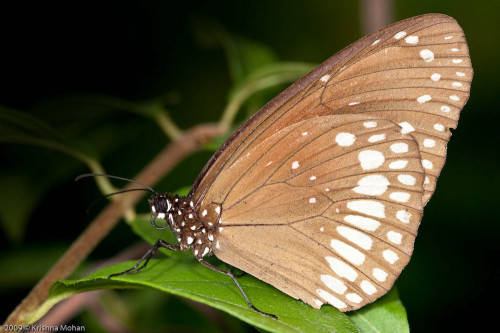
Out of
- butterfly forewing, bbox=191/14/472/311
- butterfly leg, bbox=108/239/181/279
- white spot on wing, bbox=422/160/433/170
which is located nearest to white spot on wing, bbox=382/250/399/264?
butterfly forewing, bbox=191/14/472/311

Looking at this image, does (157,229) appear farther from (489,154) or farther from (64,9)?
(489,154)

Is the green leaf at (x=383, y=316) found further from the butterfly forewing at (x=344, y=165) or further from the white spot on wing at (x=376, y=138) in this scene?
the white spot on wing at (x=376, y=138)

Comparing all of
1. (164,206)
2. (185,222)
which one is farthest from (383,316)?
(164,206)

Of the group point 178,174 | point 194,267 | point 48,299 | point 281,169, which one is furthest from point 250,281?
point 178,174

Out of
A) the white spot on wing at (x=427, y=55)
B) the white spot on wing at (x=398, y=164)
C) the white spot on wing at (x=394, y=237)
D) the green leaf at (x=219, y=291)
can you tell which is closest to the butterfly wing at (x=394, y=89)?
the white spot on wing at (x=427, y=55)

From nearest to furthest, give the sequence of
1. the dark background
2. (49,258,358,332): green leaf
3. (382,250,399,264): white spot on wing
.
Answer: (49,258,358,332): green leaf
(382,250,399,264): white spot on wing
the dark background

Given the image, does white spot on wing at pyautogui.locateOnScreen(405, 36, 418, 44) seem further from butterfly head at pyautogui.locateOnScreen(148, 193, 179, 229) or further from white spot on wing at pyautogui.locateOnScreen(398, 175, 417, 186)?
butterfly head at pyautogui.locateOnScreen(148, 193, 179, 229)
